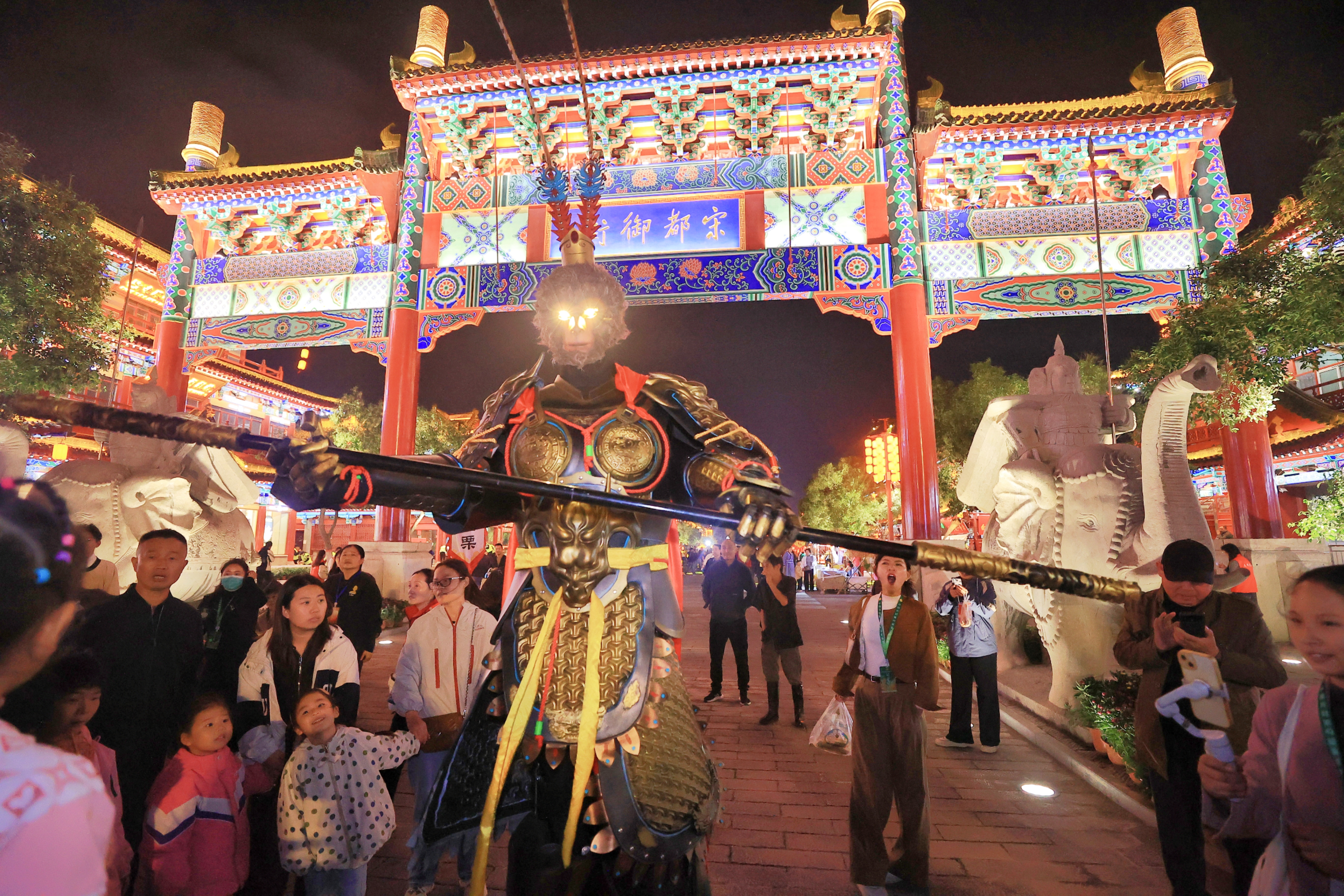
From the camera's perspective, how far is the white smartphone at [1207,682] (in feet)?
A: 5.87

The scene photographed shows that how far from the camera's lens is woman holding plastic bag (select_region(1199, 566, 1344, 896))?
150 centimetres

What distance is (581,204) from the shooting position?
10.4ft

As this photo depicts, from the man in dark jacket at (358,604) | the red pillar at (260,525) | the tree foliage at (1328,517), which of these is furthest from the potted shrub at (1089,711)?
the red pillar at (260,525)

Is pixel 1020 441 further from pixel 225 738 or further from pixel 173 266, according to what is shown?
pixel 173 266

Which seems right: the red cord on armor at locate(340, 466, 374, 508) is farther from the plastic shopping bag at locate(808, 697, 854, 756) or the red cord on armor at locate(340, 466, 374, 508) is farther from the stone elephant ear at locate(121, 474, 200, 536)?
the stone elephant ear at locate(121, 474, 200, 536)

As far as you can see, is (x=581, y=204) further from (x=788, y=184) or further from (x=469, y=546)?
(x=788, y=184)

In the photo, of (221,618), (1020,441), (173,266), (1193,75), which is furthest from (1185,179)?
(173,266)

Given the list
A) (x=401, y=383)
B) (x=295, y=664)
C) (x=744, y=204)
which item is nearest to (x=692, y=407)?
(x=295, y=664)

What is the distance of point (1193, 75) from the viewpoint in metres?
11.7

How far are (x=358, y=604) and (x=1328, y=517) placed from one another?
41.8ft

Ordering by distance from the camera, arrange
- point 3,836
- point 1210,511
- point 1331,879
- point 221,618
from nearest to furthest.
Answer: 1. point 3,836
2. point 1331,879
3. point 221,618
4. point 1210,511

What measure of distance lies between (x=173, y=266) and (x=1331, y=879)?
1794 centimetres

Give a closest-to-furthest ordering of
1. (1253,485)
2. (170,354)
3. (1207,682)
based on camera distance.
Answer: (1207,682), (1253,485), (170,354)

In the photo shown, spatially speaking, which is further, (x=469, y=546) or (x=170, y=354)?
(x=170, y=354)
